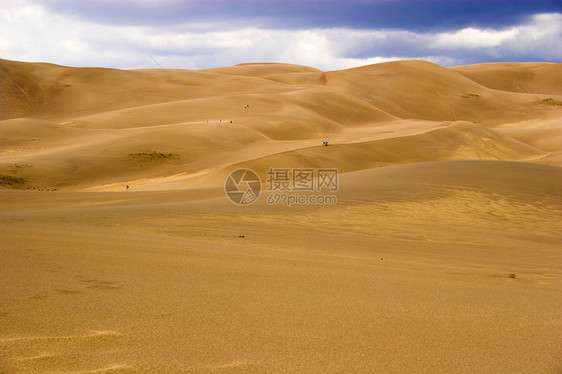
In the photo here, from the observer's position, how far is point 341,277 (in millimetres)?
5203

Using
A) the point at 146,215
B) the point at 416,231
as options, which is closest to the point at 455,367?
the point at 416,231

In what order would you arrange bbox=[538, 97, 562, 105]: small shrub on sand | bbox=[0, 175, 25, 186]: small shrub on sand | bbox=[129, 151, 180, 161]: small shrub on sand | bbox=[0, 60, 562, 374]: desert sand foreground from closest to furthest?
bbox=[0, 60, 562, 374]: desert sand foreground, bbox=[0, 175, 25, 186]: small shrub on sand, bbox=[129, 151, 180, 161]: small shrub on sand, bbox=[538, 97, 562, 105]: small shrub on sand

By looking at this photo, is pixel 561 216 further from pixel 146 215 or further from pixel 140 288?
pixel 140 288

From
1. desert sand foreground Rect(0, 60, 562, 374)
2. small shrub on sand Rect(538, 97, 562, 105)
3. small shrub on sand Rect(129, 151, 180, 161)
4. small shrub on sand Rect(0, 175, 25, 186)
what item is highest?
small shrub on sand Rect(538, 97, 562, 105)

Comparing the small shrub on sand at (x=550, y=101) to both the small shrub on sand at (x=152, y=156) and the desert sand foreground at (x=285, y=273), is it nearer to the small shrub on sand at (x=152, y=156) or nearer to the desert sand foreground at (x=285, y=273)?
the desert sand foreground at (x=285, y=273)

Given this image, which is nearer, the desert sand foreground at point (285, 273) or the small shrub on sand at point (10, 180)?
the desert sand foreground at point (285, 273)

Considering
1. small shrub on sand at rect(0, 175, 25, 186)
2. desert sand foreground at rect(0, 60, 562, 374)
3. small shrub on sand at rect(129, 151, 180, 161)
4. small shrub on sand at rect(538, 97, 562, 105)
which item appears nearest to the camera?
desert sand foreground at rect(0, 60, 562, 374)

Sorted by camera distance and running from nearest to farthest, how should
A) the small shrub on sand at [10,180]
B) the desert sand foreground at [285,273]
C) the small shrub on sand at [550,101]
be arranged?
the desert sand foreground at [285,273] → the small shrub on sand at [10,180] → the small shrub on sand at [550,101]

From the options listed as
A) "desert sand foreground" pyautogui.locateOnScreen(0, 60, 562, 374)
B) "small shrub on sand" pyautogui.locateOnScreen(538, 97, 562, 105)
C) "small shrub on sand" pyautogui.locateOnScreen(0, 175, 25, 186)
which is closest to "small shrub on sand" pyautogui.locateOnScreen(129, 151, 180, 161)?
"desert sand foreground" pyautogui.locateOnScreen(0, 60, 562, 374)

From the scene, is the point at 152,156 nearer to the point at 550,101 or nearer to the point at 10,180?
the point at 10,180

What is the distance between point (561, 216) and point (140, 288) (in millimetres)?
11535

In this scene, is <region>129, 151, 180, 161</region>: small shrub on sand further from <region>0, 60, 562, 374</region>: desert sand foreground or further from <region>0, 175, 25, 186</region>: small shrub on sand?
<region>0, 175, 25, 186</region>: small shrub on sand

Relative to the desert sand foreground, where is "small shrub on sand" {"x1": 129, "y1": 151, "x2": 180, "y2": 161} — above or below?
above

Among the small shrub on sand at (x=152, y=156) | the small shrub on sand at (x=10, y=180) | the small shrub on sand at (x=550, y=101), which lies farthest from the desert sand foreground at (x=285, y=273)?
the small shrub on sand at (x=550, y=101)
